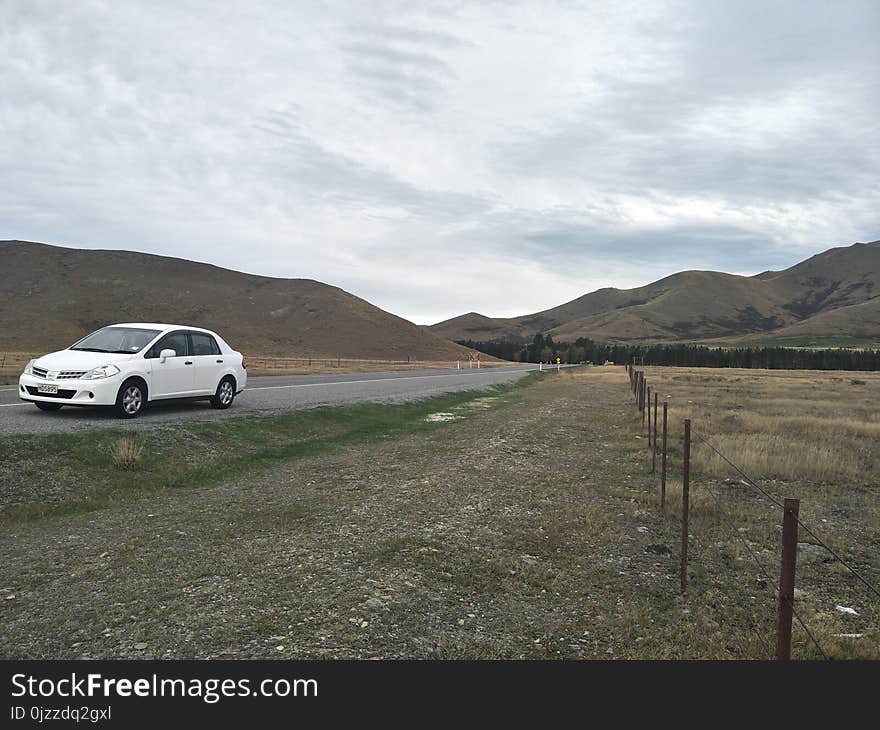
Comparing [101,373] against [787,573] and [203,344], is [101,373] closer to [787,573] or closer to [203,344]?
[203,344]

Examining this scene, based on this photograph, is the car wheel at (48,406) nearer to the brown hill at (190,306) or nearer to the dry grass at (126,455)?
the dry grass at (126,455)

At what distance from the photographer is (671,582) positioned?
597 centimetres

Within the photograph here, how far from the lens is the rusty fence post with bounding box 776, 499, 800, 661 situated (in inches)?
139

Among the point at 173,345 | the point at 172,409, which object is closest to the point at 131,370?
the point at 173,345

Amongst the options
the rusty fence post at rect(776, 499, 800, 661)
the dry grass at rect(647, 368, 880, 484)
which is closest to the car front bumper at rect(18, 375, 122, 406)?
the dry grass at rect(647, 368, 880, 484)

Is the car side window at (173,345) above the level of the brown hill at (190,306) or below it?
below

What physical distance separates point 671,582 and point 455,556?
2007 millimetres

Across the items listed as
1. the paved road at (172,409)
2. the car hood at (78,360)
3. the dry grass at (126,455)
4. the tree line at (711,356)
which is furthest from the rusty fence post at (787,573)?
the tree line at (711,356)

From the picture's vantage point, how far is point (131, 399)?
12758 millimetres

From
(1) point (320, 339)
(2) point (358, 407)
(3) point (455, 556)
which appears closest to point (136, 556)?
(3) point (455, 556)

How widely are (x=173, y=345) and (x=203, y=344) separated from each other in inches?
43.0

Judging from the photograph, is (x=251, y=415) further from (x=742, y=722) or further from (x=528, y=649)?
(x=742, y=722)

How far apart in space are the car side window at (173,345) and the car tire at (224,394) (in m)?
1.49

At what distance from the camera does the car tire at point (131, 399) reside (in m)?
12.5
